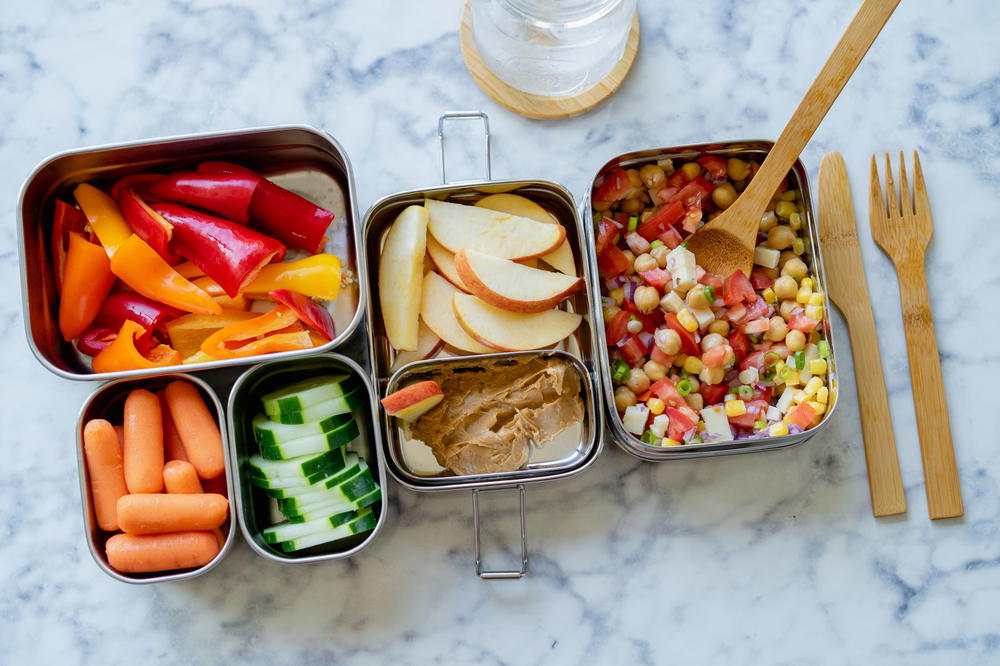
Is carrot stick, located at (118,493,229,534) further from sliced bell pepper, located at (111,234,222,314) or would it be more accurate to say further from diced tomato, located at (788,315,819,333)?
diced tomato, located at (788,315,819,333)

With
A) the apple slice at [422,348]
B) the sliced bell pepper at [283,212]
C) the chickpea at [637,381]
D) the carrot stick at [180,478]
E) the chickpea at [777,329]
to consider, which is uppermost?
the sliced bell pepper at [283,212]

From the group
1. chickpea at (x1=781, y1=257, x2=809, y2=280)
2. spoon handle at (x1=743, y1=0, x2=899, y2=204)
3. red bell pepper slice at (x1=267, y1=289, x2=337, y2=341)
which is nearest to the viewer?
spoon handle at (x1=743, y1=0, x2=899, y2=204)

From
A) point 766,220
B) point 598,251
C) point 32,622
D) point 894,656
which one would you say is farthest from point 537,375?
point 32,622

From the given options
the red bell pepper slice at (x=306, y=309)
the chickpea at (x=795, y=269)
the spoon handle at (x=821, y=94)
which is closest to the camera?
the spoon handle at (x=821, y=94)

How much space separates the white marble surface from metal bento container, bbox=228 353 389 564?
14 centimetres

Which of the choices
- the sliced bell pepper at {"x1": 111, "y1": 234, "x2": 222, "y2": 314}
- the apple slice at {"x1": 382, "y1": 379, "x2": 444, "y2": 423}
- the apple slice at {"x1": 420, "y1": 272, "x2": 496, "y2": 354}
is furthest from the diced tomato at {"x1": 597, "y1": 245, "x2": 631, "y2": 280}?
the sliced bell pepper at {"x1": 111, "y1": 234, "x2": 222, "y2": 314}

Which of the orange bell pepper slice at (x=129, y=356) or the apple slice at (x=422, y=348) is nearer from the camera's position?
the orange bell pepper slice at (x=129, y=356)

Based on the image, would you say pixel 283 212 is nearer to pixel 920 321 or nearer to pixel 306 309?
pixel 306 309

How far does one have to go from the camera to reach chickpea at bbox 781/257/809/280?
1875mm

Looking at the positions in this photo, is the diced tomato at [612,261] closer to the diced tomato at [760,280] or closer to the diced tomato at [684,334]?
the diced tomato at [684,334]

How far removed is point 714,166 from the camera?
1.91m

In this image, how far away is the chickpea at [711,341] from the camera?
72.5 inches

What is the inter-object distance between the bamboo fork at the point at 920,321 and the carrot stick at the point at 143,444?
5.64 ft

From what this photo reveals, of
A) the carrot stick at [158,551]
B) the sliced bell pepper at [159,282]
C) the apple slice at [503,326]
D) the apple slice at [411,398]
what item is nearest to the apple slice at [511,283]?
the apple slice at [503,326]
